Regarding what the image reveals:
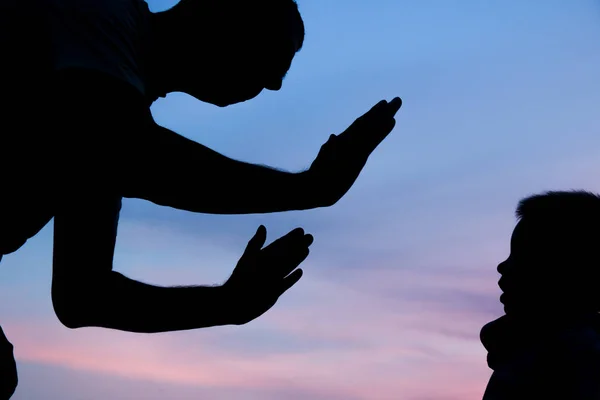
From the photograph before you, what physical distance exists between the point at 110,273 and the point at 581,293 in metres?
2.67

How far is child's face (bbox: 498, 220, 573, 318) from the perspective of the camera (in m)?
3.11

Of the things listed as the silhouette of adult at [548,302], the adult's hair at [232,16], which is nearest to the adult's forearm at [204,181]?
the adult's hair at [232,16]

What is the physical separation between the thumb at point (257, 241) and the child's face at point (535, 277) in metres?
2.11

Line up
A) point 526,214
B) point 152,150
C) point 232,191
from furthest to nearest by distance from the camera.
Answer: point 526,214
point 232,191
point 152,150

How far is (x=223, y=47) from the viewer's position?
1.57m

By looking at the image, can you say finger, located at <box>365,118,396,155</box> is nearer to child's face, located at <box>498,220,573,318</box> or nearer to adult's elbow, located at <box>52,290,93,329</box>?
adult's elbow, located at <box>52,290,93,329</box>

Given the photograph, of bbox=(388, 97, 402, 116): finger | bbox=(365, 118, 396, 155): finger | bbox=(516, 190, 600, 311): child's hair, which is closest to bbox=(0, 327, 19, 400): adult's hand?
bbox=(365, 118, 396, 155): finger

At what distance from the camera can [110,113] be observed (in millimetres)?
1251

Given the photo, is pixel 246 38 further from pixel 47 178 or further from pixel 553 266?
pixel 553 266

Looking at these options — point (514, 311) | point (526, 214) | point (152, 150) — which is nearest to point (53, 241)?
point (152, 150)

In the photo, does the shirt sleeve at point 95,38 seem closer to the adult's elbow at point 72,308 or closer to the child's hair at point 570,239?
the adult's elbow at point 72,308

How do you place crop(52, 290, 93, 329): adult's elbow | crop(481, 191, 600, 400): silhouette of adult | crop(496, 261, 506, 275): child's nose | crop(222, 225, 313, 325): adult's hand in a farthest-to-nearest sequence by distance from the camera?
1. crop(496, 261, 506, 275): child's nose
2. crop(481, 191, 600, 400): silhouette of adult
3. crop(222, 225, 313, 325): adult's hand
4. crop(52, 290, 93, 329): adult's elbow

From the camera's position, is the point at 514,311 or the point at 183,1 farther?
the point at 514,311

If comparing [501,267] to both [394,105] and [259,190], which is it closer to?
[394,105]
